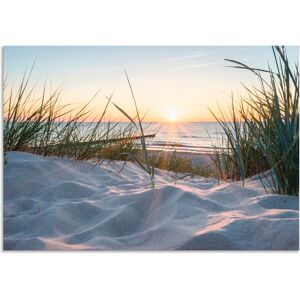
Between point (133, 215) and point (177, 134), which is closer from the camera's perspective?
point (133, 215)

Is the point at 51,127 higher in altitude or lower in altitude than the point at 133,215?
higher

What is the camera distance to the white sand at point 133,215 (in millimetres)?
1489

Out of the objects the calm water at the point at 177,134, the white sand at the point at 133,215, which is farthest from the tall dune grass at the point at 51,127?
the white sand at the point at 133,215

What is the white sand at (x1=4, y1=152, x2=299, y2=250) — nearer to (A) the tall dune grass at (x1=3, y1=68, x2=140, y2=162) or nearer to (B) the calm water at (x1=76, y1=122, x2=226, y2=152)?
(A) the tall dune grass at (x1=3, y1=68, x2=140, y2=162)

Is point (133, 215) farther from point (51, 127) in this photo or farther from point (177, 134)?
point (177, 134)

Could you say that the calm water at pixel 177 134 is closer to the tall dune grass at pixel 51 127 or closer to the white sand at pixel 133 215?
the tall dune grass at pixel 51 127

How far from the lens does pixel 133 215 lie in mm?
1700

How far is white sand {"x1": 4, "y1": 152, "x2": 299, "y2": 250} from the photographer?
149cm

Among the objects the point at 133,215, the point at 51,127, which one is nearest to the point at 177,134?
the point at 51,127

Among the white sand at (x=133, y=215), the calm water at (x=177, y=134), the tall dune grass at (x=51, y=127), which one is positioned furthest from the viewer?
the calm water at (x=177, y=134)
